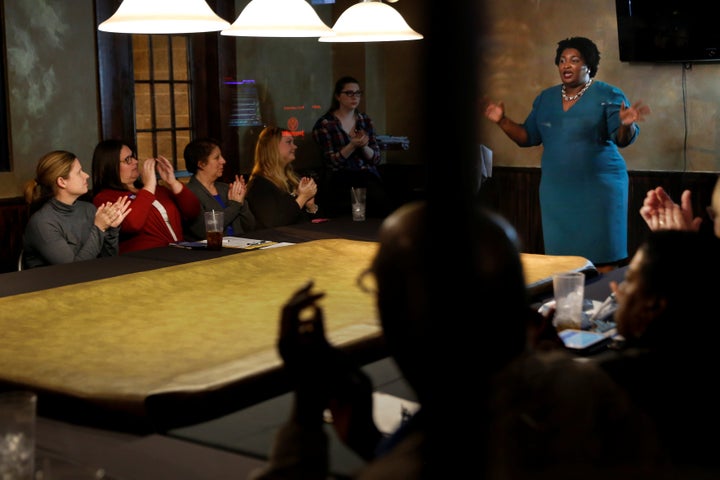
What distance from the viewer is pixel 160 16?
2531 millimetres

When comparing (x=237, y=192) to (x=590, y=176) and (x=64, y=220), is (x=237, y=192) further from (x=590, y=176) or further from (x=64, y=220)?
(x=590, y=176)

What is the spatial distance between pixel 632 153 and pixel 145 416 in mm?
5009

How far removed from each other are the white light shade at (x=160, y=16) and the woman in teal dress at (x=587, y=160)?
214 centimetres

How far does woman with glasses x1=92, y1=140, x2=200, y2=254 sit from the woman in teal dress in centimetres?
159

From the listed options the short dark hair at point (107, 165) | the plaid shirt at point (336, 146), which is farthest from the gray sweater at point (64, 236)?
the plaid shirt at point (336, 146)

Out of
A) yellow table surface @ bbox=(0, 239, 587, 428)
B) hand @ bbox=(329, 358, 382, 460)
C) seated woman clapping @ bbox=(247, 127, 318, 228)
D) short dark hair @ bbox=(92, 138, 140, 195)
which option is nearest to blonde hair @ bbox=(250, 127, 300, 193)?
seated woman clapping @ bbox=(247, 127, 318, 228)

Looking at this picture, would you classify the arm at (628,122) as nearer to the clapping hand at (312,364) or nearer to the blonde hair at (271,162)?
the blonde hair at (271,162)

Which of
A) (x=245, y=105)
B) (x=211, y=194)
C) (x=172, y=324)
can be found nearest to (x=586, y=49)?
(x=211, y=194)

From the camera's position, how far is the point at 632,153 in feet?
19.4

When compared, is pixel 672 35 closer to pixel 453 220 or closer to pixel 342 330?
pixel 342 330

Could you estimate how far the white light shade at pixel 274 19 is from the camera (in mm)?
2869

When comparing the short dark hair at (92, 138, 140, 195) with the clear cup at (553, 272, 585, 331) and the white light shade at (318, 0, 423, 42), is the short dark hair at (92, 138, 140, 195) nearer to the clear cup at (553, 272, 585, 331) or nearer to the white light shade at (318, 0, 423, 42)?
the white light shade at (318, 0, 423, 42)

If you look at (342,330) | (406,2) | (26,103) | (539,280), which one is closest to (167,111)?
(26,103)

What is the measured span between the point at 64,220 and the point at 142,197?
1.43 feet
